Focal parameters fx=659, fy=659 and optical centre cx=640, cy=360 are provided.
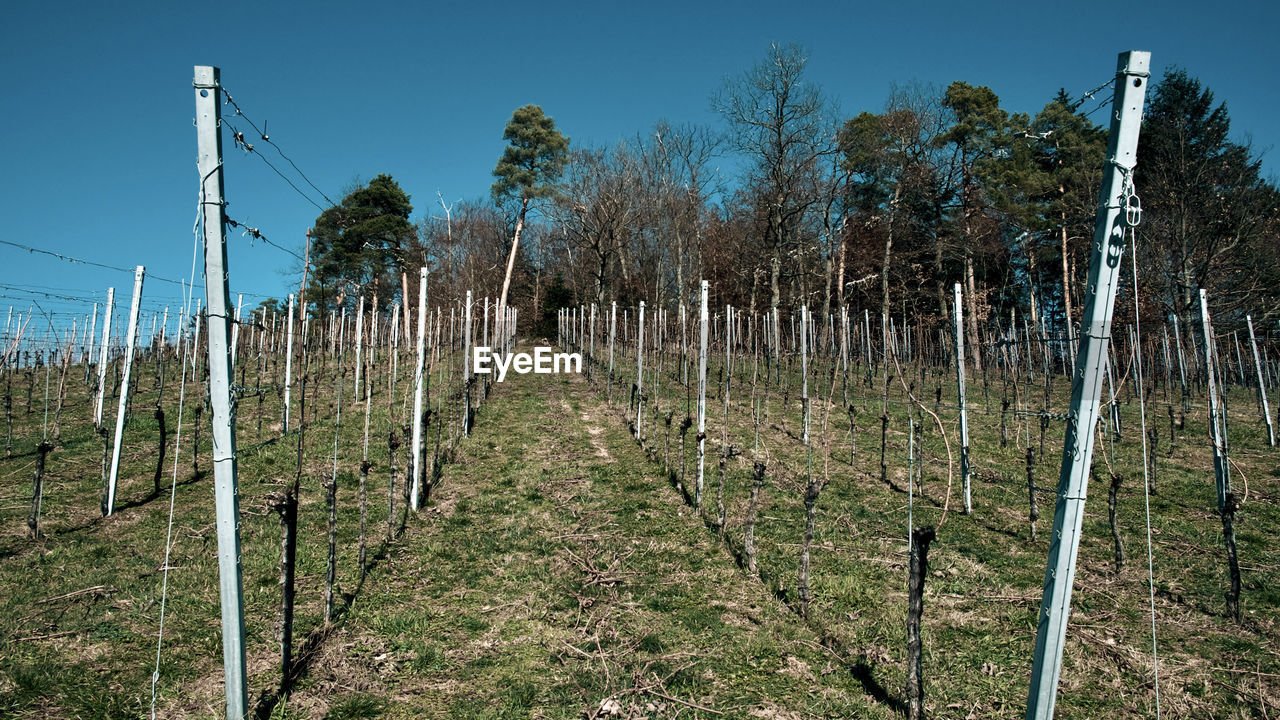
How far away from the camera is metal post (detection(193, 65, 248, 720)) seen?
3.59 m

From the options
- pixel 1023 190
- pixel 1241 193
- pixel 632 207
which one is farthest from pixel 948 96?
pixel 632 207

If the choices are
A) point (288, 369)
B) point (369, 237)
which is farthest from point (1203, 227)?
point (369, 237)

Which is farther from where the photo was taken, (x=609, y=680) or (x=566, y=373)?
(x=566, y=373)

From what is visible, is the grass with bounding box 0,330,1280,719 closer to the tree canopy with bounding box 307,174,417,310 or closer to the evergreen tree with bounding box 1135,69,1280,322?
the evergreen tree with bounding box 1135,69,1280,322

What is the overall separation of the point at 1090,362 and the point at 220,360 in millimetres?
4488

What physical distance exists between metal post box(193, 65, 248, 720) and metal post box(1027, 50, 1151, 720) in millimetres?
4236

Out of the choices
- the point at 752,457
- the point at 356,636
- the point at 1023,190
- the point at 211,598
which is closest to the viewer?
the point at 356,636

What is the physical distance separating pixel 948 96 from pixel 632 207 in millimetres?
14851

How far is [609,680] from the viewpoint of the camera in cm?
468

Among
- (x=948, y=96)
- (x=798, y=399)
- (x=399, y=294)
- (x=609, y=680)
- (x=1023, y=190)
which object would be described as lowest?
(x=609, y=680)

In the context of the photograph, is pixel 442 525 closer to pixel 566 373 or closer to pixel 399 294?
pixel 566 373

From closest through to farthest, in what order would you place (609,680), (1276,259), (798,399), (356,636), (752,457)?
(609,680) < (356,636) < (752,457) < (798,399) < (1276,259)

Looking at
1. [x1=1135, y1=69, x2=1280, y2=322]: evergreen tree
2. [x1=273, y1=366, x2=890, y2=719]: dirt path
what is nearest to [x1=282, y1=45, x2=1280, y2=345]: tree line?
[x1=1135, y1=69, x2=1280, y2=322]: evergreen tree

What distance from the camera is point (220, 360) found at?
3607 mm
